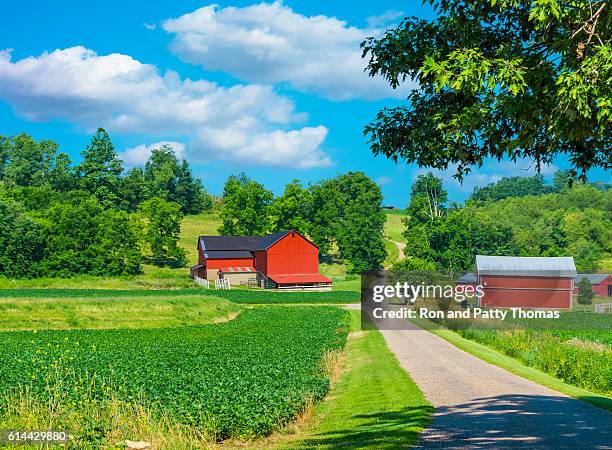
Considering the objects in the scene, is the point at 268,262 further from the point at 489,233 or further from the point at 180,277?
the point at 489,233

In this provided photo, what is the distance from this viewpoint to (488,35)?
10.3 metres

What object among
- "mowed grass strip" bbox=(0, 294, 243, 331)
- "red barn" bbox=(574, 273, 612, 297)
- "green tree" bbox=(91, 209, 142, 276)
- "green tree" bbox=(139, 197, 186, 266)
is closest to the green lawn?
"green tree" bbox=(139, 197, 186, 266)

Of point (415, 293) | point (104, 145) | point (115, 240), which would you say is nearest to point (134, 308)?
point (415, 293)

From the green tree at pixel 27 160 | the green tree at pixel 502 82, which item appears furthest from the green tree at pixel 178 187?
the green tree at pixel 502 82

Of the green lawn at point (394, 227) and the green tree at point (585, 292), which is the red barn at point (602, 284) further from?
the green lawn at point (394, 227)

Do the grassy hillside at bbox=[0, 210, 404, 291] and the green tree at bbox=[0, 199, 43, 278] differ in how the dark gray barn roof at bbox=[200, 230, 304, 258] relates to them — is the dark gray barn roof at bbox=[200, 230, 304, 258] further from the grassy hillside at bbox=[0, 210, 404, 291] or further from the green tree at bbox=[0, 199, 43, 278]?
the green tree at bbox=[0, 199, 43, 278]

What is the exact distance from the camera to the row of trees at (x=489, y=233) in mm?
102312

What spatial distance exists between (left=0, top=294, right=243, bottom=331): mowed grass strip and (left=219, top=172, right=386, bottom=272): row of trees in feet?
195

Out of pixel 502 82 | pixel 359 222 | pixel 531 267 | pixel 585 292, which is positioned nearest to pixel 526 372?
pixel 502 82

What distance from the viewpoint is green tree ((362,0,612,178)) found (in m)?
8.67

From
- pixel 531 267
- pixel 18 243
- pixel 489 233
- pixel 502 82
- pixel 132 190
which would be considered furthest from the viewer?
pixel 132 190

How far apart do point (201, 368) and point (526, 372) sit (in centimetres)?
1303

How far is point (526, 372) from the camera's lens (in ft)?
81.0

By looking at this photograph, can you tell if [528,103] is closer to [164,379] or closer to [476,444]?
[476,444]
